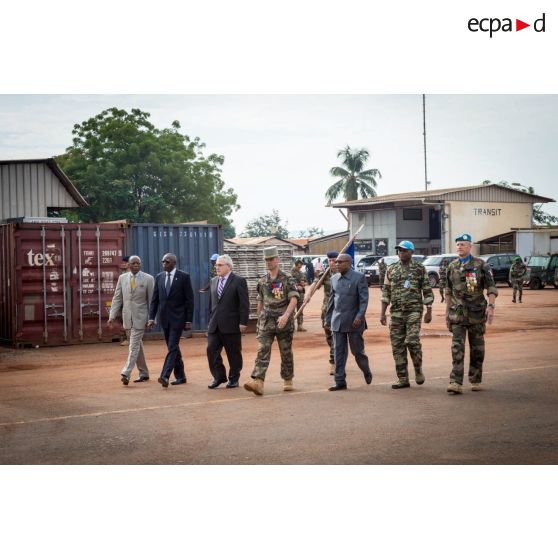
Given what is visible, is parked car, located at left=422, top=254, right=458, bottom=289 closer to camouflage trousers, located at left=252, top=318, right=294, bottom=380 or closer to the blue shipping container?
the blue shipping container

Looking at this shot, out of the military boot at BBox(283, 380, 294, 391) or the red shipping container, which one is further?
the red shipping container

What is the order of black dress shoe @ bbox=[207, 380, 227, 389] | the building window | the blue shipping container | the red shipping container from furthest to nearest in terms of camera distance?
1. the building window
2. the blue shipping container
3. the red shipping container
4. black dress shoe @ bbox=[207, 380, 227, 389]

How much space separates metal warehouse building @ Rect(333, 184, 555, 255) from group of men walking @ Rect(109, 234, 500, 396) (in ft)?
131

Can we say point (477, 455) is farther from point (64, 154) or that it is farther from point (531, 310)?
point (64, 154)

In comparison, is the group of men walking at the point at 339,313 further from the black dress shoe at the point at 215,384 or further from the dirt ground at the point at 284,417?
the dirt ground at the point at 284,417

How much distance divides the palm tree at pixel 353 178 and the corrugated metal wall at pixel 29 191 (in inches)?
1642

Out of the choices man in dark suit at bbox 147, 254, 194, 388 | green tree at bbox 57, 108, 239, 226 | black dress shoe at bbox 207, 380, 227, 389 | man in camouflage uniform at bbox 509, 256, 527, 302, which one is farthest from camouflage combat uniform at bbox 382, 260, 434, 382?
green tree at bbox 57, 108, 239, 226

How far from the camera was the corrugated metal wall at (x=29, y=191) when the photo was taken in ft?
82.2

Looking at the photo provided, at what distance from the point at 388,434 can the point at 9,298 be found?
38.4 feet

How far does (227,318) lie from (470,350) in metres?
3.12

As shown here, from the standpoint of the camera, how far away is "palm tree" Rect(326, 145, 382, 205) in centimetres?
6719

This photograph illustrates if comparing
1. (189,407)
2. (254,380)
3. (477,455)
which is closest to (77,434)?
(189,407)

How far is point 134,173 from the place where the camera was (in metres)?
48.3

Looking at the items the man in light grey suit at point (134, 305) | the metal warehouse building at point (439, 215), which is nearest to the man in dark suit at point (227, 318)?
the man in light grey suit at point (134, 305)
